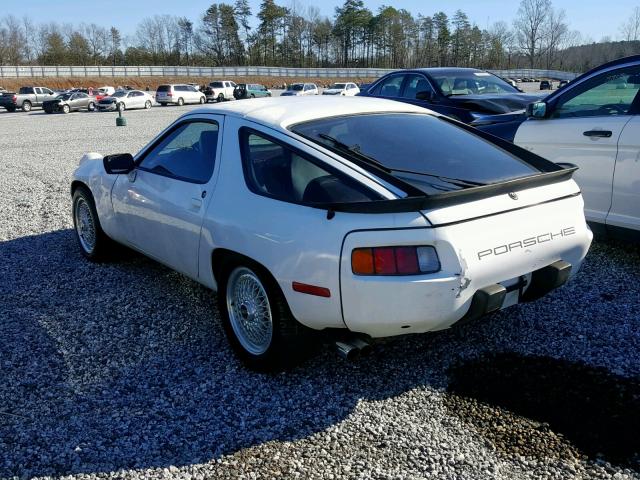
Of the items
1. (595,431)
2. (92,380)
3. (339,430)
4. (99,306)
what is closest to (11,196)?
(99,306)

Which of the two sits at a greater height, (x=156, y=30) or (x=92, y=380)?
(x=156, y=30)

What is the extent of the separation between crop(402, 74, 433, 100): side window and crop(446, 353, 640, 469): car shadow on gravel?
704cm

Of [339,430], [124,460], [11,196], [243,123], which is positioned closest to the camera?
[124,460]

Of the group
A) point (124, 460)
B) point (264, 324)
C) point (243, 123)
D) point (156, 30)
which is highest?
point (156, 30)

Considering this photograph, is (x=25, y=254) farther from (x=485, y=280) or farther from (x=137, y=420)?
(x=485, y=280)

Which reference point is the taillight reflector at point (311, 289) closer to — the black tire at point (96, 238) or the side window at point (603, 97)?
the black tire at point (96, 238)

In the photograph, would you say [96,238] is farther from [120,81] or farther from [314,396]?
[120,81]

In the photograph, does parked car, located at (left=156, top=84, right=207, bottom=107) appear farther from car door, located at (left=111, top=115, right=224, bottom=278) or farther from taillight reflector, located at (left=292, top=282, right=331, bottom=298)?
taillight reflector, located at (left=292, top=282, right=331, bottom=298)

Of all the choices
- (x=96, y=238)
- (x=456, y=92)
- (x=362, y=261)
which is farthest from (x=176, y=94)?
(x=362, y=261)

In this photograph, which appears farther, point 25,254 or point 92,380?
point 25,254

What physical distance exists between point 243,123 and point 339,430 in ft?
6.38

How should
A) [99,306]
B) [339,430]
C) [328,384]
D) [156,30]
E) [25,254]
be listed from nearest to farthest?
[339,430] → [328,384] → [99,306] → [25,254] → [156,30]

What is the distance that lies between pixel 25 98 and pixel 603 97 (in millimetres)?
41237

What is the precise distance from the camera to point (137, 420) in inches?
121
